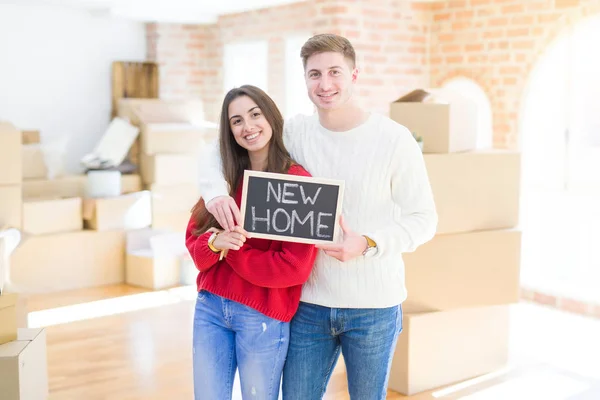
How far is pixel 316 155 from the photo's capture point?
1.89 metres

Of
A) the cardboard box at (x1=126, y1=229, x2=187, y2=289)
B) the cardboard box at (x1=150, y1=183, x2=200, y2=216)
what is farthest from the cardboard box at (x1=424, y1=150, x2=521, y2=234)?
the cardboard box at (x1=150, y1=183, x2=200, y2=216)

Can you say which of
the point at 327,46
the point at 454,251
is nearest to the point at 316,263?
the point at 327,46

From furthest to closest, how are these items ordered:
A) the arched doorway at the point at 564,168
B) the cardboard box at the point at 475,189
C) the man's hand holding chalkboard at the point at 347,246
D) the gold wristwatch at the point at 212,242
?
1. the arched doorway at the point at 564,168
2. the cardboard box at the point at 475,189
3. the gold wristwatch at the point at 212,242
4. the man's hand holding chalkboard at the point at 347,246

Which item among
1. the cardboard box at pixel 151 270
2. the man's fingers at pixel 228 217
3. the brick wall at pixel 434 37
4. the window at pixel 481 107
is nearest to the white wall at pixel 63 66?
the brick wall at pixel 434 37

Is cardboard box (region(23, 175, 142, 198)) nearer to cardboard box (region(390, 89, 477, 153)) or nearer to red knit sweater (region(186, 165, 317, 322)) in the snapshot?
cardboard box (region(390, 89, 477, 153))

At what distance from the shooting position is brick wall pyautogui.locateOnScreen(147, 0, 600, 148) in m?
4.84

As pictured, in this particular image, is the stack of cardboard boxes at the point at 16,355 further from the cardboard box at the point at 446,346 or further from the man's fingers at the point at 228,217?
the cardboard box at the point at 446,346

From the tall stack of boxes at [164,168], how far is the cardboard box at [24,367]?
2.29 metres

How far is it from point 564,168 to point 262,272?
350 centimetres

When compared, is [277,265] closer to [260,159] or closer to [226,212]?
[226,212]

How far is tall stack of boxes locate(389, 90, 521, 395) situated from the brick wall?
1540 mm

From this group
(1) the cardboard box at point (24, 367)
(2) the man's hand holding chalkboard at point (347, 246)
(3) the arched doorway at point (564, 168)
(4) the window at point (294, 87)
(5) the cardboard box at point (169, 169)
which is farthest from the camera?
(4) the window at point (294, 87)

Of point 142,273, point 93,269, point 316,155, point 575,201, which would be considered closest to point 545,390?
point 575,201

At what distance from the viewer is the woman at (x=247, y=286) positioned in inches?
71.7
